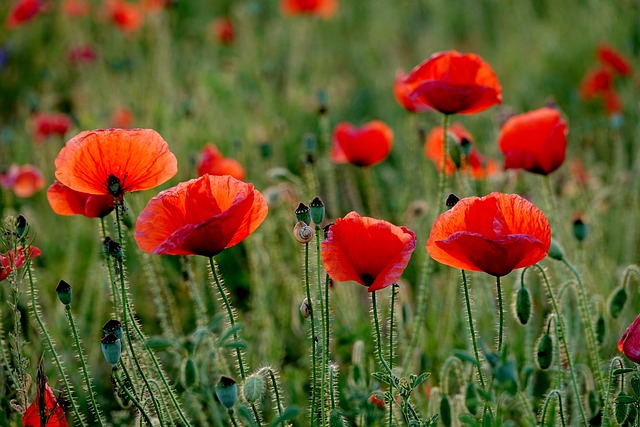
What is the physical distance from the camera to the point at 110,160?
1612 millimetres

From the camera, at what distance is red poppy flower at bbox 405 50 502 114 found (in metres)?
2.01

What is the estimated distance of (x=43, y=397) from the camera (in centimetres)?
Answer: 146

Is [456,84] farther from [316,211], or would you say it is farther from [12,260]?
[12,260]

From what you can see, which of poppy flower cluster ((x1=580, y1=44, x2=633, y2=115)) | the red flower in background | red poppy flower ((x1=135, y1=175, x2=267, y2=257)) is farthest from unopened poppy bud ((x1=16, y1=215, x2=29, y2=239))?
poppy flower cluster ((x1=580, y1=44, x2=633, y2=115))

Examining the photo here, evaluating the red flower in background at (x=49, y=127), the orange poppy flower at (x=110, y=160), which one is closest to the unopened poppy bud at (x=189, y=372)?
the orange poppy flower at (x=110, y=160)

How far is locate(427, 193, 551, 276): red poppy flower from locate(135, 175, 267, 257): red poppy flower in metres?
0.34

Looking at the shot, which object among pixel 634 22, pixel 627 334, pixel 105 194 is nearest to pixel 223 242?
pixel 105 194

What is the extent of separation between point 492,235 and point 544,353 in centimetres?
45

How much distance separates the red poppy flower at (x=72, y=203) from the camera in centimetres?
177

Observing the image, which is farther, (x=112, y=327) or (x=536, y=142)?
(x=536, y=142)

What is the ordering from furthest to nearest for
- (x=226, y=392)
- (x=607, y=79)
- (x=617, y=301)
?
(x=607, y=79), (x=617, y=301), (x=226, y=392)

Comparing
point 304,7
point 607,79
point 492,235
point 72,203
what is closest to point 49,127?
point 304,7

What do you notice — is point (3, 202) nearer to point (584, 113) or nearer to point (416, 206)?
point (416, 206)

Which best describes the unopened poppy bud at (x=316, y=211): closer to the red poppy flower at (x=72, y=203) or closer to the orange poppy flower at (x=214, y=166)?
the red poppy flower at (x=72, y=203)
